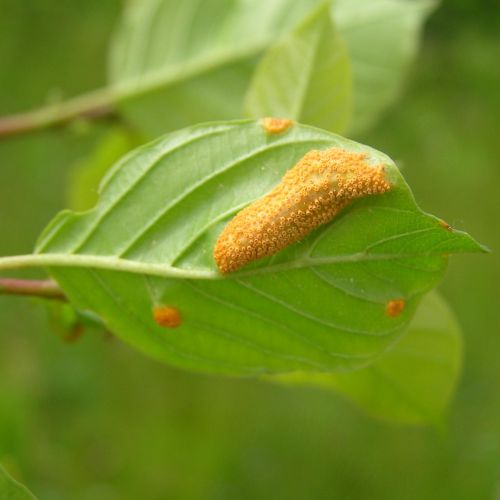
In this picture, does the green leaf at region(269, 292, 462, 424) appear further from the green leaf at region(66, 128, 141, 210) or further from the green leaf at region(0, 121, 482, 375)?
the green leaf at region(66, 128, 141, 210)

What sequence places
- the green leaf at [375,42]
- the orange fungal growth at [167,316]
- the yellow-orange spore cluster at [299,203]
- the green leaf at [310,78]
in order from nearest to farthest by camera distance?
the yellow-orange spore cluster at [299,203]
the orange fungal growth at [167,316]
the green leaf at [310,78]
the green leaf at [375,42]

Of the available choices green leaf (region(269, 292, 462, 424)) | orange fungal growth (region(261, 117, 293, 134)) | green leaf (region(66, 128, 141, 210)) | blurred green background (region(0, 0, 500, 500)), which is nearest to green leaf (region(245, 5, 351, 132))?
orange fungal growth (region(261, 117, 293, 134))

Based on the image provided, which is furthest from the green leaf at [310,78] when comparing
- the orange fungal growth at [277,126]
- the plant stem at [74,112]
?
the plant stem at [74,112]

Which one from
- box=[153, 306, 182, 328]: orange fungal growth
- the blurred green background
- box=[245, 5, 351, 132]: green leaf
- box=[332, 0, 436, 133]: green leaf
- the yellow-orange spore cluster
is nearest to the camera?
the yellow-orange spore cluster

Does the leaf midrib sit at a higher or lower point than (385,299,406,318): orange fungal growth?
higher

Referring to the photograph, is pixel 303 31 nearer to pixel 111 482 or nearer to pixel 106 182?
pixel 106 182

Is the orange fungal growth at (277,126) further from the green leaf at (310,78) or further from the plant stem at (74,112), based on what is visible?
the plant stem at (74,112)

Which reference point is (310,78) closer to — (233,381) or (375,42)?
(375,42)
